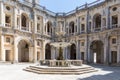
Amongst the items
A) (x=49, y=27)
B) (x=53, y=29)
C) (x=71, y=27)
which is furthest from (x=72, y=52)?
(x=49, y=27)

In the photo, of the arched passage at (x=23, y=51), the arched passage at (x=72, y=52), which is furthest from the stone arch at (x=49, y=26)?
the arched passage at (x=72, y=52)

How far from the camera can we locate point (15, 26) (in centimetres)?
2389

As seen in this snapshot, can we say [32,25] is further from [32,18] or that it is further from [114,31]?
[114,31]

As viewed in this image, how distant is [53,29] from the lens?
3222cm

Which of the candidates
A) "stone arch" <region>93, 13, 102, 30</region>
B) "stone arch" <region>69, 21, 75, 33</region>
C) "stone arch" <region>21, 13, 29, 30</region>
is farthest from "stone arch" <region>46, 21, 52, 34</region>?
"stone arch" <region>93, 13, 102, 30</region>

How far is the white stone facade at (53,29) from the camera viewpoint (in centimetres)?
2311

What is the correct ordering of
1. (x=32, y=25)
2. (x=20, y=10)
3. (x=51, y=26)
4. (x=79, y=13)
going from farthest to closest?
1. (x=51, y=26)
2. (x=79, y=13)
3. (x=32, y=25)
4. (x=20, y=10)

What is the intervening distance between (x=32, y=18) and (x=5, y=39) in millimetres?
6880

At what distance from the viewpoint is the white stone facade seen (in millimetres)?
23109

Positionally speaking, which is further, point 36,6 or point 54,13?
point 54,13

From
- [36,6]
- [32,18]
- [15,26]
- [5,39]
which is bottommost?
[5,39]

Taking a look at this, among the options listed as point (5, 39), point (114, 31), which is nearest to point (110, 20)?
point (114, 31)

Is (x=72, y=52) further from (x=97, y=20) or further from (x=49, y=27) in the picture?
(x=97, y=20)

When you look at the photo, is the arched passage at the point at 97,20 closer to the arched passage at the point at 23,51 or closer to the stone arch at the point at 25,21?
the stone arch at the point at 25,21
